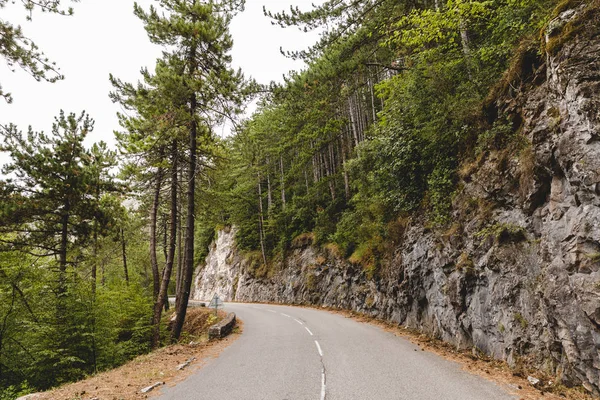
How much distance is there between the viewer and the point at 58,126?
1234 cm

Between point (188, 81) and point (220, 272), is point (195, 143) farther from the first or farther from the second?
point (220, 272)

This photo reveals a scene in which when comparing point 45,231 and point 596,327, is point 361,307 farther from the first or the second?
point 45,231

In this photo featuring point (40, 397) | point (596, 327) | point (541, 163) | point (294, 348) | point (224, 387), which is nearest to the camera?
point (596, 327)

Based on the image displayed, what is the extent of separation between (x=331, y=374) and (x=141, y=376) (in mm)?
4661

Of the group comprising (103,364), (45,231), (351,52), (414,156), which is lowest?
(103,364)

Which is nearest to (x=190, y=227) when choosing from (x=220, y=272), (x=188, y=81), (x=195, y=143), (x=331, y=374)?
(x=195, y=143)

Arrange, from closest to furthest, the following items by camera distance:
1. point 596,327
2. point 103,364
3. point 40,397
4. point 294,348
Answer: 1. point 596,327
2. point 40,397
3. point 294,348
4. point 103,364

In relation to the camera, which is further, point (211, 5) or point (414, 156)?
point (414, 156)

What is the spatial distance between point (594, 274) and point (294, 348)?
783cm

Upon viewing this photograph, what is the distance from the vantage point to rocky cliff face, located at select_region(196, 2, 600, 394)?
543cm

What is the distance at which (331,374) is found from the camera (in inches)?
273

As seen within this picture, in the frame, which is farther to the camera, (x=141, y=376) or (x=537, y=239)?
(x=141, y=376)

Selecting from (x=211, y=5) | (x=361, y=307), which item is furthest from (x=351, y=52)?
(x=361, y=307)

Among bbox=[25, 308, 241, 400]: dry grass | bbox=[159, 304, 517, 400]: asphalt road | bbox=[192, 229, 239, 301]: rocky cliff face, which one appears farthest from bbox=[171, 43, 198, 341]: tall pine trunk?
bbox=[192, 229, 239, 301]: rocky cliff face
